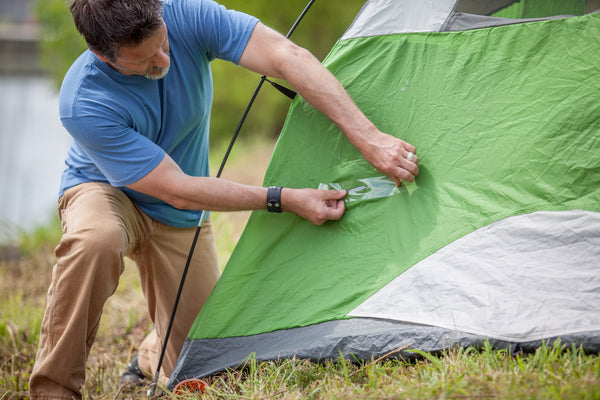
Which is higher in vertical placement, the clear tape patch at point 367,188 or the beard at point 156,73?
the beard at point 156,73

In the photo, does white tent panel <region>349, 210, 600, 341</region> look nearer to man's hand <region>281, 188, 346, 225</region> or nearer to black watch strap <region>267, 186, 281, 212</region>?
man's hand <region>281, 188, 346, 225</region>

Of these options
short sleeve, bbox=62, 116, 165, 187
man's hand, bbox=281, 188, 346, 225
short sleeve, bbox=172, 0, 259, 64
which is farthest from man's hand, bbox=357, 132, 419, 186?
short sleeve, bbox=62, 116, 165, 187

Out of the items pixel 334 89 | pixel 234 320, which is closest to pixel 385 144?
pixel 334 89

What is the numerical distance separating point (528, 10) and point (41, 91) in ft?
54.8

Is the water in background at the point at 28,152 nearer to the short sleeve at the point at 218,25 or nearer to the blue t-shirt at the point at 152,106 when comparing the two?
the blue t-shirt at the point at 152,106

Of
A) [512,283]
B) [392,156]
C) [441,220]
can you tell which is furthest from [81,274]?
[512,283]

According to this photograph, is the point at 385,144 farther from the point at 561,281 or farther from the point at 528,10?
the point at 528,10

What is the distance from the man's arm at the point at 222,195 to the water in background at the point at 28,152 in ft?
14.4

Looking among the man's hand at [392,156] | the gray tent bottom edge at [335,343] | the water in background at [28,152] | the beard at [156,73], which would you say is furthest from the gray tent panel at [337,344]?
the water in background at [28,152]

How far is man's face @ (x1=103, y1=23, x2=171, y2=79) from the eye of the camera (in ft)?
6.84

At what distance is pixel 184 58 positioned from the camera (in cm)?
235

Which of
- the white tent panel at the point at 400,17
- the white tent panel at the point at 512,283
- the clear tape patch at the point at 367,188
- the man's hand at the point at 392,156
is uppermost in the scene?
the white tent panel at the point at 400,17

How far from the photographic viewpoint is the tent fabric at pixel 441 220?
1.94m

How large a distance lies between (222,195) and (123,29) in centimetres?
65
